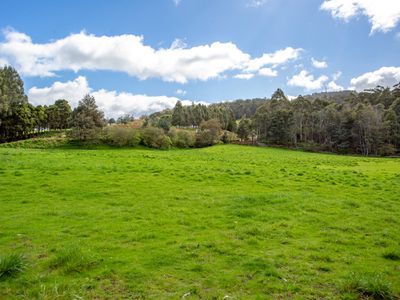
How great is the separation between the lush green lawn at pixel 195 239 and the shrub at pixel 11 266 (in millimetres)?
189

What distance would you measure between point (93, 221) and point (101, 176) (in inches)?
362

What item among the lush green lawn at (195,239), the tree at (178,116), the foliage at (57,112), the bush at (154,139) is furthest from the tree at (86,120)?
the tree at (178,116)

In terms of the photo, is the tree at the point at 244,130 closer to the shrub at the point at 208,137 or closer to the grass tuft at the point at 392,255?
the shrub at the point at 208,137

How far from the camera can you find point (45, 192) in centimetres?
1591

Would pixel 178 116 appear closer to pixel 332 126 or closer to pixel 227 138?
pixel 227 138

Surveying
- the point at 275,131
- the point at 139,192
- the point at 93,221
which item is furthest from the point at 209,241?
the point at 275,131

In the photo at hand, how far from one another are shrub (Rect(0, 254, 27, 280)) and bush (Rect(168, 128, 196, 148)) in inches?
2891

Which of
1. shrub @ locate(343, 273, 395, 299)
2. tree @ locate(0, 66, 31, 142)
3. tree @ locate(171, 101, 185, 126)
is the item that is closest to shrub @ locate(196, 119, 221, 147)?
tree @ locate(171, 101, 185, 126)

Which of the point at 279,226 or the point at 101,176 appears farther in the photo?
the point at 101,176

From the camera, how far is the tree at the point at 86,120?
219 ft

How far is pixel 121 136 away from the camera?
224ft

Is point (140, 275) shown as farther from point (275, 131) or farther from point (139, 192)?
point (275, 131)

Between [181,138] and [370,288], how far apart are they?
77369 mm

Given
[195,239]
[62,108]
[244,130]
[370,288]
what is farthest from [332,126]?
[370,288]
